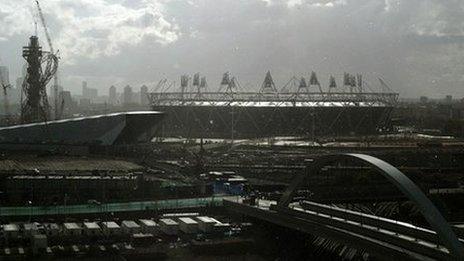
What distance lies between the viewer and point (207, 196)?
30.6 m

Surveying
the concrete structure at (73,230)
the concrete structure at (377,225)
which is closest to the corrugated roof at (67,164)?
the concrete structure at (73,230)

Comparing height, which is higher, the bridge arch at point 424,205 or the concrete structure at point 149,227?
the bridge arch at point 424,205

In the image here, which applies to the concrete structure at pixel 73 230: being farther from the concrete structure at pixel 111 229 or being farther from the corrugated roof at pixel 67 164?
the corrugated roof at pixel 67 164

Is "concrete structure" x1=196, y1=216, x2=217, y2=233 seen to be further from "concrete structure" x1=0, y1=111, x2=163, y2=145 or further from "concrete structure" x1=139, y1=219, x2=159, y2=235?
"concrete structure" x1=0, y1=111, x2=163, y2=145

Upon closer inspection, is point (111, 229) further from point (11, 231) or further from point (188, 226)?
point (11, 231)

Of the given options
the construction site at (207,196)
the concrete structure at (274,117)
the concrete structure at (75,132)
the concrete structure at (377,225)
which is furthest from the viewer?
the concrete structure at (274,117)

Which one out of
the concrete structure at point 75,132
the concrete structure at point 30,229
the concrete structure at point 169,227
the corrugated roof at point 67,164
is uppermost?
the concrete structure at point 75,132

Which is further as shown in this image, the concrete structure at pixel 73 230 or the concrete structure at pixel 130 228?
the concrete structure at pixel 130 228

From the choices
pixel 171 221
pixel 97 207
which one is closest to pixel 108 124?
pixel 97 207

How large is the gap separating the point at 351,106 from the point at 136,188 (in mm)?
51671

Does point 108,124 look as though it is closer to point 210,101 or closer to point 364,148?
point 364,148

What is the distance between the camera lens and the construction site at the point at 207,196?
760 inches

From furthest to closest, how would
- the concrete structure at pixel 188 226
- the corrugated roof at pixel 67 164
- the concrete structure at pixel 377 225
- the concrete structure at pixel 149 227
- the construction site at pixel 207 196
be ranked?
the corrugated roof at pixel 67 164, the concrete structure at pixel 188 226, the concrete structure at pixel 149 227, the construction site at pixel 207 196, the concrete structure at pixel 377 225

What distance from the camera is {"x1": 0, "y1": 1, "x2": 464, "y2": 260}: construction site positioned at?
19.3 metres
